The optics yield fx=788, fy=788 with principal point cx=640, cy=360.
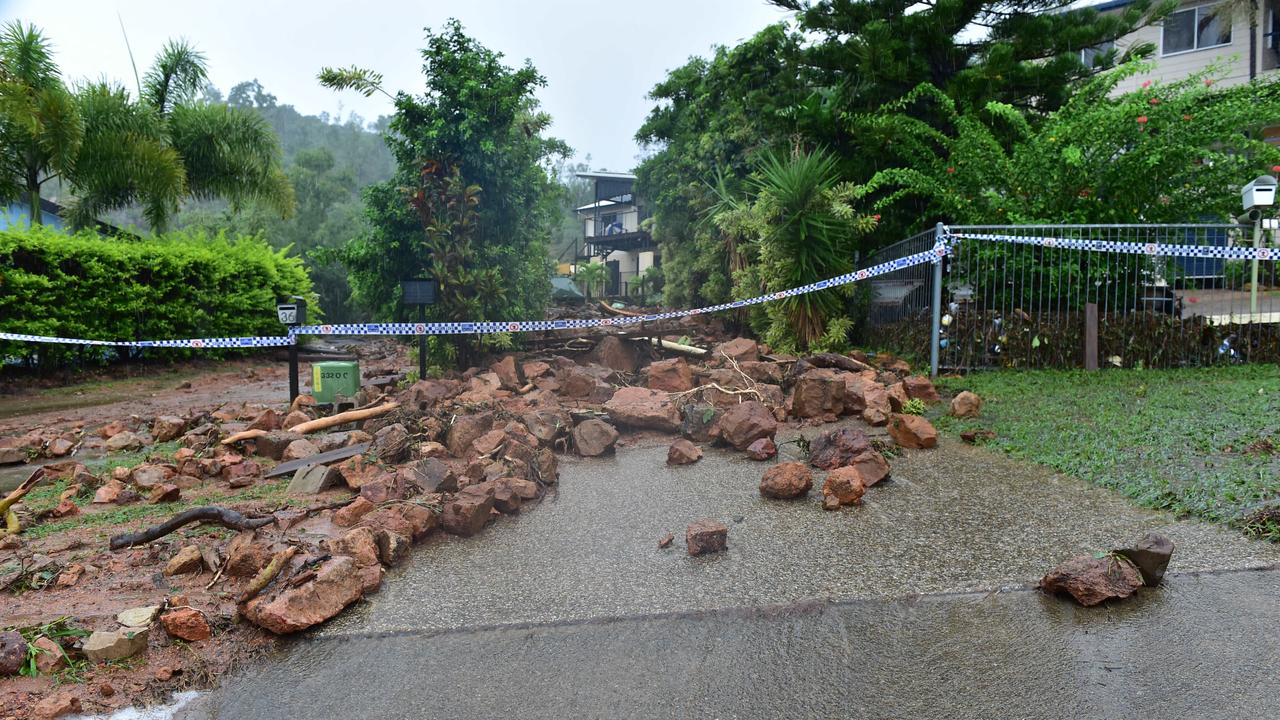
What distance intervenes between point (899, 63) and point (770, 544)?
10213 mm

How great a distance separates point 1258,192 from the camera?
892 cm

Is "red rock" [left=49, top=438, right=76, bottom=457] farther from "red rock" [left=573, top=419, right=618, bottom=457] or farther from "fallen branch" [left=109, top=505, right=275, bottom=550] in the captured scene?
"red rock" [left=573, top=419, right=618, bottom=457]

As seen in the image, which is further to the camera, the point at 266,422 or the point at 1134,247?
the point at 1134,247

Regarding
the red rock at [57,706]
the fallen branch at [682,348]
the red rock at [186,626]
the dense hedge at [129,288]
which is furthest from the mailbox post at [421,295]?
the red rock at [57,706]

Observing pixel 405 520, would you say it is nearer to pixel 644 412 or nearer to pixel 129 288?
pixel 644 412

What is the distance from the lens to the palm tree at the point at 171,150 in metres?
16.2

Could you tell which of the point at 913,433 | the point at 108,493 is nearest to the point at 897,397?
the point at 913,433

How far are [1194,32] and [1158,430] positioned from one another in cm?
2404

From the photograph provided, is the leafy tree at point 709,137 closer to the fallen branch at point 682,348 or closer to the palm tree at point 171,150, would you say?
the fallen branch at point 682,348

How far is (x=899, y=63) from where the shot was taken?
11930 millimetres

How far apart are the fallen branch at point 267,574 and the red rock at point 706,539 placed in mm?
1798

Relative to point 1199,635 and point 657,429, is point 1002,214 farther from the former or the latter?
point 1199,635

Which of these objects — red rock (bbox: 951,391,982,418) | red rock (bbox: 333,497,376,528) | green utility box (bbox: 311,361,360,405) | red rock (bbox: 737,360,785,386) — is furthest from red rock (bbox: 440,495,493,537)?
green utility box (bbox: 311,361,360,405)

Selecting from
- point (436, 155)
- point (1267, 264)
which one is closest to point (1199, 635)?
point (436, 155)
